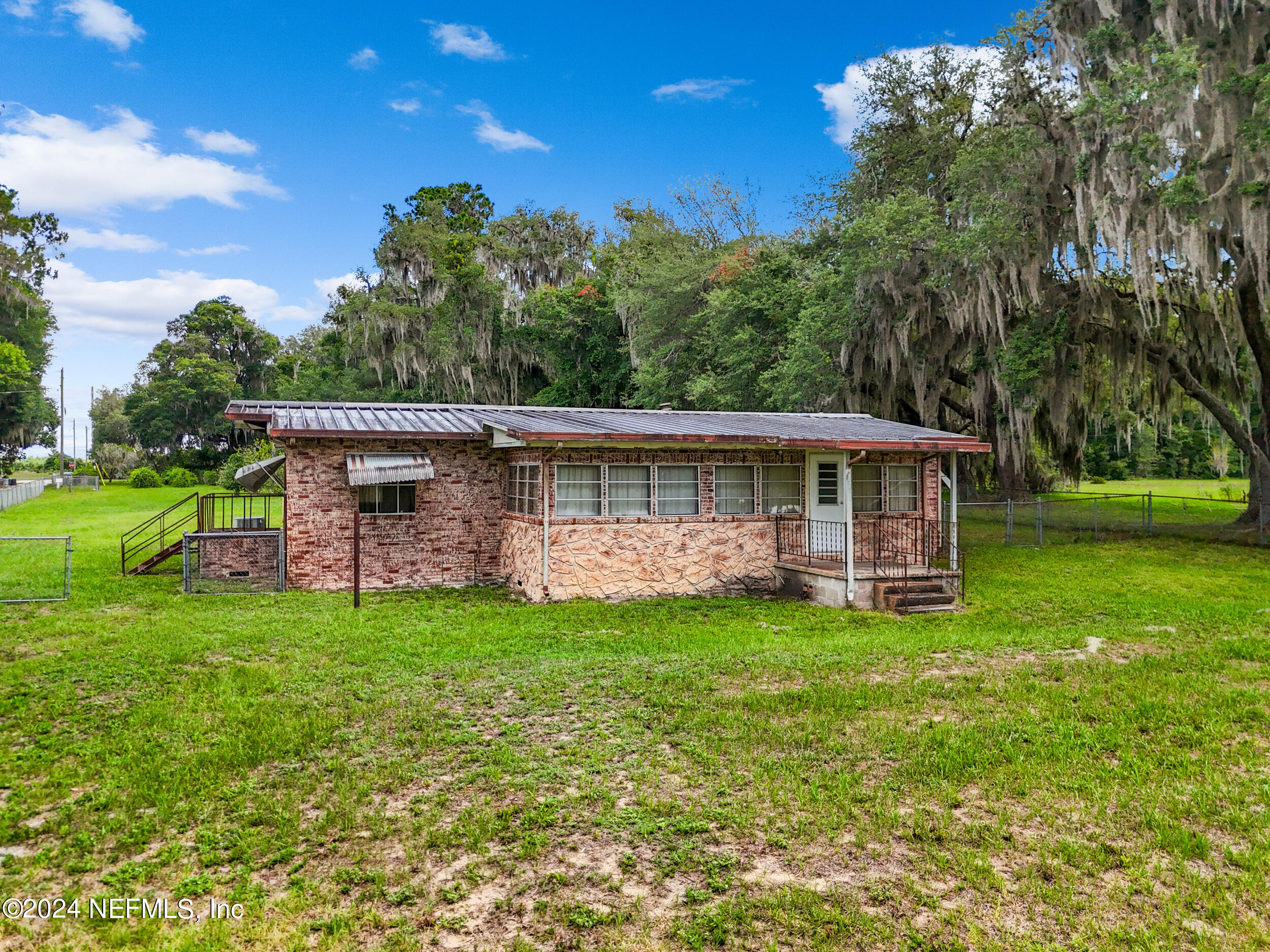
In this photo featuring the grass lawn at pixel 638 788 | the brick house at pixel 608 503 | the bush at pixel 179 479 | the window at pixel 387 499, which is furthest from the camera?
the bush at pixel 179 479

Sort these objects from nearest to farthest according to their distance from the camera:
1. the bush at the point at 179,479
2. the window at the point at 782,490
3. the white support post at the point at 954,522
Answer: the white support post at the point at 954,522
the window at the point at 782,490
the bush at the point at 179,479

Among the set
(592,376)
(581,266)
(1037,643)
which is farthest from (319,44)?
(1037,643)

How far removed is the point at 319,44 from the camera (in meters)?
20.9

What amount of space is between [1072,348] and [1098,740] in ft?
46.6

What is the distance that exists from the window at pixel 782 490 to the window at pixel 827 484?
0.29 metres

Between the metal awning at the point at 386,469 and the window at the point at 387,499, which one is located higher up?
the metal awning at the point at 386,469

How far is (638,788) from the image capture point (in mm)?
4797

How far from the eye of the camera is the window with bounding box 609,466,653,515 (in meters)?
12.4

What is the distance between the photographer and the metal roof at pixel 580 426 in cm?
1155

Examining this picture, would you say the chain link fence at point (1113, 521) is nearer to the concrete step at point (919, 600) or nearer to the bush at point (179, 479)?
the concrete step at point (919, 600)

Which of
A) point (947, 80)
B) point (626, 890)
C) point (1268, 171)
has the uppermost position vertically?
point (947, 80)

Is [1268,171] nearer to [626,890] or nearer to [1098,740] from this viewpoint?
[1098,740]

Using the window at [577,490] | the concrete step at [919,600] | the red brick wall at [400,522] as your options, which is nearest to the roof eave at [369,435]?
the red brick wall at [400,522]

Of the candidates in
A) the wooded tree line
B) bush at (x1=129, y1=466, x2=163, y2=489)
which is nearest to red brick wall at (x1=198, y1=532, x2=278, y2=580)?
the wooded tree line
